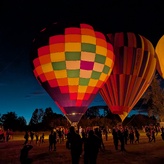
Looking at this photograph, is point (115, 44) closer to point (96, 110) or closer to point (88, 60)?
point (88, 60)

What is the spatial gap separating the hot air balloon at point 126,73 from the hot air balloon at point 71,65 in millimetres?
3815

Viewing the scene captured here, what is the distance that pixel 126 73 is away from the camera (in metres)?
22.6

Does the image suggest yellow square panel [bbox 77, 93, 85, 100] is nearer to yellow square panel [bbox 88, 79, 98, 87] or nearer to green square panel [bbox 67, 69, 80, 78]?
→ yellow square panel [bbox 88, 79, 98, 87]

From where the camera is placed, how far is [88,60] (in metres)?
18.0

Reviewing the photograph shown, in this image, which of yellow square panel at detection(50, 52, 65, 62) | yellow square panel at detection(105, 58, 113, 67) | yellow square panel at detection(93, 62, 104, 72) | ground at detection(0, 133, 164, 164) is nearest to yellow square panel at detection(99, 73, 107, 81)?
yellow square panel at detection(93, 62, 104, 72)

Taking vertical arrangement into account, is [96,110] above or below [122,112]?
above

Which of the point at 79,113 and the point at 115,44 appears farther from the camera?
the point at 115,44

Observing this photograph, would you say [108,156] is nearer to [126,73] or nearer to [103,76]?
[103,76]

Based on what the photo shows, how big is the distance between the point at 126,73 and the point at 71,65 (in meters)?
6.67

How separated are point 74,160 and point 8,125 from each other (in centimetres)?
7762

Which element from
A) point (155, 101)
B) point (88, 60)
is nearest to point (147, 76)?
point (88, 60)

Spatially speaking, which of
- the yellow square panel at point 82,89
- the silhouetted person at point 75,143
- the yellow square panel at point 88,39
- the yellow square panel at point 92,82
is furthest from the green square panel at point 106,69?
the silhouetted person at point 75,143

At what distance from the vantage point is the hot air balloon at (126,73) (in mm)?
22469

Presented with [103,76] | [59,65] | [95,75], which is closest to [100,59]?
[95,75]
